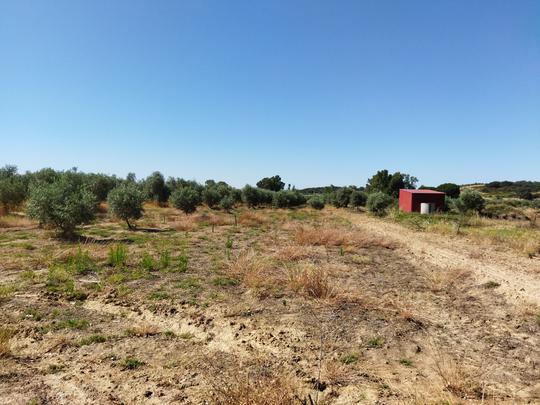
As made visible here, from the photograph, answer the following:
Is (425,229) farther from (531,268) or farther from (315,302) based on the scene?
(315,302)

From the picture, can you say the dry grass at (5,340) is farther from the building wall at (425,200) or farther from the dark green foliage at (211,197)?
the dark green foliage at (211,197)

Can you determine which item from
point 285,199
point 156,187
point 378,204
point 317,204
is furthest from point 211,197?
point 378,204

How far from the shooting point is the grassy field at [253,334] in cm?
385

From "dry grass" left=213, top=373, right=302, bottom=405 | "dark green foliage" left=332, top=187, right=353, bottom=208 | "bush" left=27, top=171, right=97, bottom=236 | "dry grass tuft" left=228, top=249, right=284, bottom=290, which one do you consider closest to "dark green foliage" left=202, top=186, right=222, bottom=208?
"dark green foliage" left=332, top=187, right=353, bottom=208

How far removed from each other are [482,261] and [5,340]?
1222 cm

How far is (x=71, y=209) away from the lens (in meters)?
14.7

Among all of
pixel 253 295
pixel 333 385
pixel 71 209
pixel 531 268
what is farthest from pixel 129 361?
pixel 71 209

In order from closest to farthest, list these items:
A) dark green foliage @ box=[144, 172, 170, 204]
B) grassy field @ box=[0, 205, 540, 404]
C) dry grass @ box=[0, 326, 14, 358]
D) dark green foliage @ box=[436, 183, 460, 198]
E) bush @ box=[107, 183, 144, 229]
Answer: grassy field @ box=[0, 205, 540, 404], dry grass @ box=[0, 326, 14, 358], bush @ box=[107, 183, 144, 229], dark green foliage @ box=[144, 172, 170, 204], dark green foliage @ box=[436, 183, 460, 198]

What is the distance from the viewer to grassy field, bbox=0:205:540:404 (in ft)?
12.6

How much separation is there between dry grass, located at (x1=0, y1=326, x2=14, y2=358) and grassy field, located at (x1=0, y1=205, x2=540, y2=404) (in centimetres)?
1

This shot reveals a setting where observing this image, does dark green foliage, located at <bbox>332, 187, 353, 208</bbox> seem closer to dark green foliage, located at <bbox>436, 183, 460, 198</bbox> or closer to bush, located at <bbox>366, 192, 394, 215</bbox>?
bush, located at <bbox>366, 192, 394, 215</bbox>

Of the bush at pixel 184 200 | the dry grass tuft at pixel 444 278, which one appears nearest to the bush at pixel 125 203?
the bush at pixel 184 200

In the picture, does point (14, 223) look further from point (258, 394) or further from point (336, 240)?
point (258, 394)

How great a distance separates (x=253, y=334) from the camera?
17.7 feet
